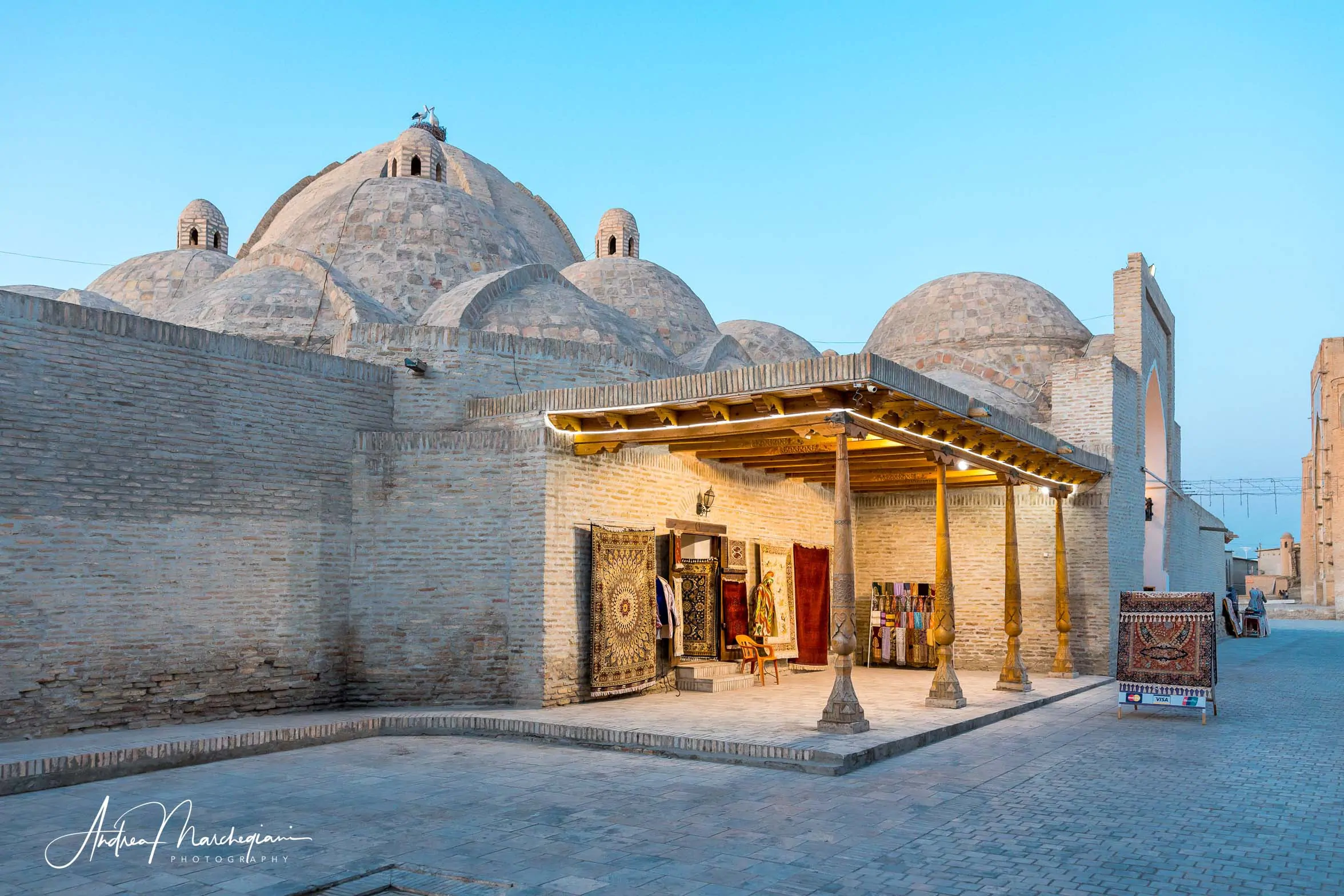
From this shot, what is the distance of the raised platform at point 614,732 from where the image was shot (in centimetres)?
771

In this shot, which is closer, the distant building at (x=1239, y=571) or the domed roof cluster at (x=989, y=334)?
the domed roof cluster at (x=989, y=334)

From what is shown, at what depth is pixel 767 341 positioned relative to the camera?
80.3 ft

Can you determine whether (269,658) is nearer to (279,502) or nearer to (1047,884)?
(279,502)

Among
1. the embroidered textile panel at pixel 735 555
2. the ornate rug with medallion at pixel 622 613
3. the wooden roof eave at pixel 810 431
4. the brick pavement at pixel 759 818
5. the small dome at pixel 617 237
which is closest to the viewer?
the brick pavement at pixel 759 818

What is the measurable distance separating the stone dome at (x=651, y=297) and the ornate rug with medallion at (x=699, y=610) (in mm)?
8572

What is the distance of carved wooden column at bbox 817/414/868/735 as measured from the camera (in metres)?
8.83

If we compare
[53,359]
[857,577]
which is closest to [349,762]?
[53,359]

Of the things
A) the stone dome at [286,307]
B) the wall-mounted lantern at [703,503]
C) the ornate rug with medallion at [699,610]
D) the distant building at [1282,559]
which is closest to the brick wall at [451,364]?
the stone dome at [286,307]

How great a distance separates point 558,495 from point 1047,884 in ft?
22.2

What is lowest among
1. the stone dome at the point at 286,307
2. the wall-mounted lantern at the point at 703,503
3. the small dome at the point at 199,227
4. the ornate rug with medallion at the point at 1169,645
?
the ornate rug with medallion at the point at 1169,645

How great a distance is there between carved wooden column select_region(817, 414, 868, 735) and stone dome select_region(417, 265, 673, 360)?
5.56 meters

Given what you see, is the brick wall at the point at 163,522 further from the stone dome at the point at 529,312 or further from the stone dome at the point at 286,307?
the stone dome at the point at 529,312

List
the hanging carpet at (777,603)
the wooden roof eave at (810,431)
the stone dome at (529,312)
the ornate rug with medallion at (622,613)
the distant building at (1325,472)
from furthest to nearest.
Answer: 1. the distant building at (1325,472)
2. the stone dome at (529,312)
3. the hanging carpet at (777,603)
4. the ornate rug with medallion at (622,613)
5. the wooden roof eave at (810,431)

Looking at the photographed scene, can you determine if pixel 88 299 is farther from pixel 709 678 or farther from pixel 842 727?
pixel 842 727
